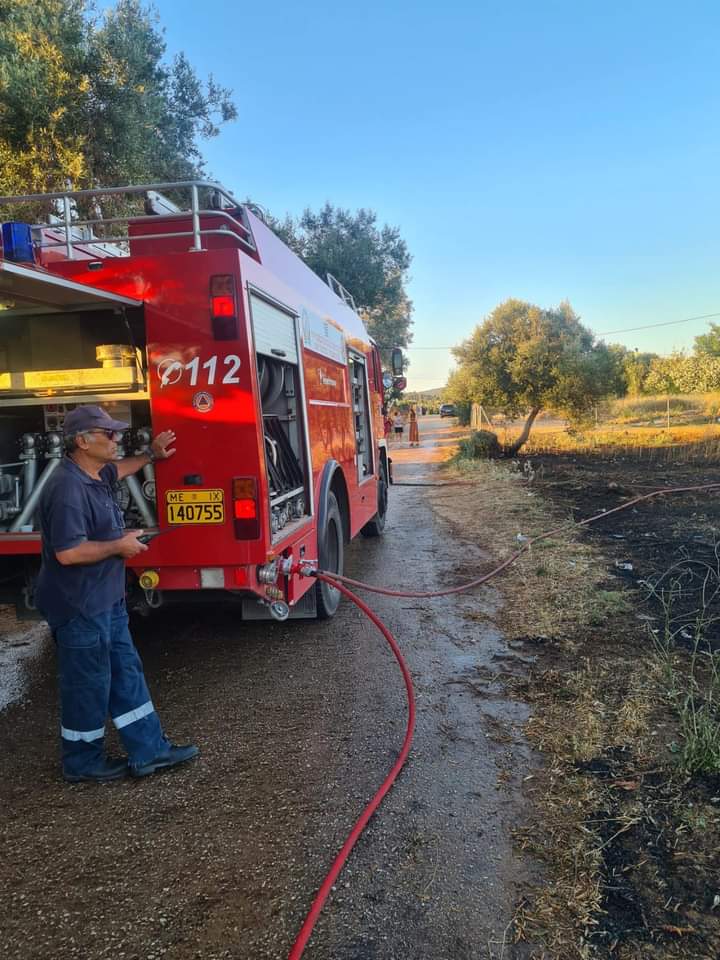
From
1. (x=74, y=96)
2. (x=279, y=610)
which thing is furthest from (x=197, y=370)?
(x=74, y=96)

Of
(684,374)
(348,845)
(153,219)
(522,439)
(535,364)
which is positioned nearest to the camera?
(348,845)

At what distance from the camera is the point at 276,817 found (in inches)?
116

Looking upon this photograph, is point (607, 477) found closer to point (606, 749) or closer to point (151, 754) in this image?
point (606, 749)

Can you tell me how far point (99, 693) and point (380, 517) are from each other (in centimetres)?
713

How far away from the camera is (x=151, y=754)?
3.33 m

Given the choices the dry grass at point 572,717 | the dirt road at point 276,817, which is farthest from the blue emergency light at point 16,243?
Answer: the dry grass at point 572,717

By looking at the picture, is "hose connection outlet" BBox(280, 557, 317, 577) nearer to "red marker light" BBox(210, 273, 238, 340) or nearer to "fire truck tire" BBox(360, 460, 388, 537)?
"red marker light" BBox(210, 273, 238, 340)

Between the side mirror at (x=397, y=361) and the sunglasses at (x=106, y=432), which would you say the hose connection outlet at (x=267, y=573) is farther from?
the side mirror at (x=397, y=361)

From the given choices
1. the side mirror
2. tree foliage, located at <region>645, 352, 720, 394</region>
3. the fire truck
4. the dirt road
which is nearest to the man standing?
the dirt road

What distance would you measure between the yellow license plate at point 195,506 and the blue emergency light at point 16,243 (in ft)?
4.71

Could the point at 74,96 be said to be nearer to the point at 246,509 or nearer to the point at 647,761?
the point at 246,509

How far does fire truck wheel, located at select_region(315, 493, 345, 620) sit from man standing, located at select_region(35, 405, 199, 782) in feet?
7.30

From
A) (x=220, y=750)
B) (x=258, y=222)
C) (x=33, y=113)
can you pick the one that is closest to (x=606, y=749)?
(x=220, y=750)

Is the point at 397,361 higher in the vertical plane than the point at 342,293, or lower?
lower
